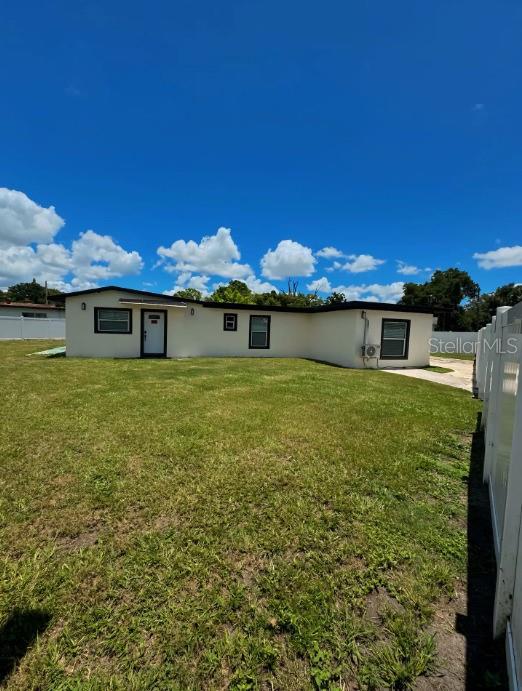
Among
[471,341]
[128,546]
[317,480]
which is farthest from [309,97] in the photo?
[471,341]

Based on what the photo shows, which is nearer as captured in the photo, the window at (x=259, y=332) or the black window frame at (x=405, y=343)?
the black window frame at (x=405, y=343)

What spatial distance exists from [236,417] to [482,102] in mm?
11491

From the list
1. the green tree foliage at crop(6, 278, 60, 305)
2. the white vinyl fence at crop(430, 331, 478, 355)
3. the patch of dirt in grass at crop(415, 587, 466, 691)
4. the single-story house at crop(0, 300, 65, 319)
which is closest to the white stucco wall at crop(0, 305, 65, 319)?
the single-story house at crop(0, 300, 65, 319)

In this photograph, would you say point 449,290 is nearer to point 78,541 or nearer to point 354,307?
point 354,307

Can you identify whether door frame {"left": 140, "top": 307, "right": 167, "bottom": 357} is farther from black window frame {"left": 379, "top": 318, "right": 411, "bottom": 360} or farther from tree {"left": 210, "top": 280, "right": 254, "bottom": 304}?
tree {"left": 210, "top": 280, "right": 254, "bottom": 304}

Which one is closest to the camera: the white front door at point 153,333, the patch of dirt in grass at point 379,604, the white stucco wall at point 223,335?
the patch of dirt in grass at point 379,604

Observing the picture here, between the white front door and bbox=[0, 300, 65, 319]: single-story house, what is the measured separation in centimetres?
2133

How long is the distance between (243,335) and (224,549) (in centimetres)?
1303

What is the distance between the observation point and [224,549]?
218 centimetres

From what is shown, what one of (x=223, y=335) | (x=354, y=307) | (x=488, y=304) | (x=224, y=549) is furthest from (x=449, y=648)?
(x=488, y=304)

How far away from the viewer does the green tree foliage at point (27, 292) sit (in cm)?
6312

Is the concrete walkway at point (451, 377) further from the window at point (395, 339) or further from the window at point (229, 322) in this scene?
the window at point (229, 322)

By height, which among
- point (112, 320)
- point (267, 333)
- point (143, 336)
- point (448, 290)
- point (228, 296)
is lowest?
point (143, 336)

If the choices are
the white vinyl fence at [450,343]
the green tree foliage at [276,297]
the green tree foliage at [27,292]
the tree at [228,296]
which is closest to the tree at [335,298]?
the green tree foliage at [276,297]
